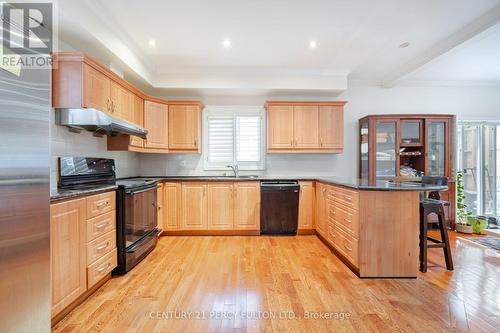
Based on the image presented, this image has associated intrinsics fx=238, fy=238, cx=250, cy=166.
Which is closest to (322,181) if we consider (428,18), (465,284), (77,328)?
(465,284)

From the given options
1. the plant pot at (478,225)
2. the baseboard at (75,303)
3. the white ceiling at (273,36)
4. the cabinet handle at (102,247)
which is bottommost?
the baseboard at (75,303)

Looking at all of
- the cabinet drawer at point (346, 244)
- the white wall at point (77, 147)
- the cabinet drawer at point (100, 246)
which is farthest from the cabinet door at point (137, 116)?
the cabinet drawer at point (346, 244)

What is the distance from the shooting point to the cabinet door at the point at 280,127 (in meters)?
4.12

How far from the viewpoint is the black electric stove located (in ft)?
8.10

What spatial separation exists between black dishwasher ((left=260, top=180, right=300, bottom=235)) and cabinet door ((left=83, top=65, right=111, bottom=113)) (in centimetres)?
240

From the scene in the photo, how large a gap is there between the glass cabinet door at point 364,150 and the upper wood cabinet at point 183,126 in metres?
3.02

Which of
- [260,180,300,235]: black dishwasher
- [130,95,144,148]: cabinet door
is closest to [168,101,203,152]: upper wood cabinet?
[130,95,144,148]: cabinet door

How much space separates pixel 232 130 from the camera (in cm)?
446

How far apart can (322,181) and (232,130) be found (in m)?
1.90

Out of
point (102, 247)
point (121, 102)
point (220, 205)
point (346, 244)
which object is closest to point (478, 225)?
point (346, 244)

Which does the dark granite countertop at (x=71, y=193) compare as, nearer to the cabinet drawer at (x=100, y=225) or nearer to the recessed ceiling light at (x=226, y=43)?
the cabinet drawer at (x=100, y=225)

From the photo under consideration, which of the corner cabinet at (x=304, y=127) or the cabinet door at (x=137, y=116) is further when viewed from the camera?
the corner cabinet at (x=304, y=127)

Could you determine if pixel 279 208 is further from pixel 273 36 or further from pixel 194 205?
pixel 273 36

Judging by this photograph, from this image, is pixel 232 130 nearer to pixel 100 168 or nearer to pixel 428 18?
pixel 100 168
